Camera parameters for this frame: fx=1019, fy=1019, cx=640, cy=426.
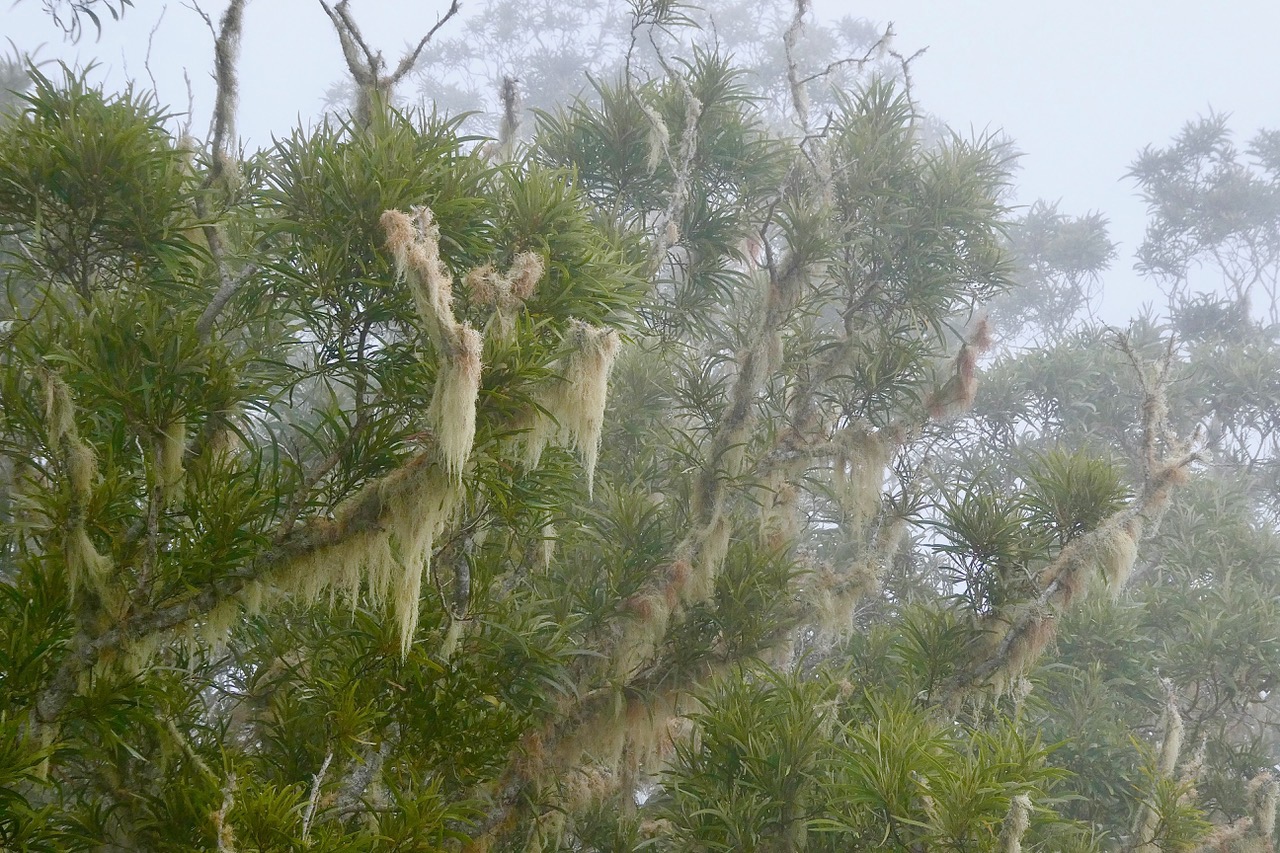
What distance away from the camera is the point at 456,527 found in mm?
2654

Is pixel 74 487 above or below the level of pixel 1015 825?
above

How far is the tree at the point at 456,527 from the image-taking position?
2.33 m

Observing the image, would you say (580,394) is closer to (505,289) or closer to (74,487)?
(505,289)

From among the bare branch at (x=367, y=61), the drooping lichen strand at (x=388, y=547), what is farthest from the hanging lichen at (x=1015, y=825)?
the bare branch at (x=367, y=61)

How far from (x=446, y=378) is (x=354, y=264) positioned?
61 centimetres

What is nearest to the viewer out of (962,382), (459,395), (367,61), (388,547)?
(459,395)

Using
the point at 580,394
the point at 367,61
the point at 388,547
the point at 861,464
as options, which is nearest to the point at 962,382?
the point at 861,464

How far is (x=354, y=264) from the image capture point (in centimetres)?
261

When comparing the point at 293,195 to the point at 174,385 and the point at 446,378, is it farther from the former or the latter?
the point at 446,378

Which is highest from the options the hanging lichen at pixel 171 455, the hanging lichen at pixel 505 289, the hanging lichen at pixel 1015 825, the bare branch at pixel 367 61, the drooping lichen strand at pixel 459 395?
the bare branch at pixel 367 61

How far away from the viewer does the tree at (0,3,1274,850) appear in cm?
233

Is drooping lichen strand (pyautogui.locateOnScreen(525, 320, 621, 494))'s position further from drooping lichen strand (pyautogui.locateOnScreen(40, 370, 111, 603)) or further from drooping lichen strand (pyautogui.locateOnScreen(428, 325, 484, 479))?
drooping lichen strand (pyautogui.locateOnScreen(40, 370, 111, 603))

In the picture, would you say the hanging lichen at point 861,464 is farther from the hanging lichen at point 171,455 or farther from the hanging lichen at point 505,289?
the hanging lichen at point 171,455

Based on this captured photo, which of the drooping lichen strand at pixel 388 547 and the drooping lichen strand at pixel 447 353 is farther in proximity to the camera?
the drooping lichen strand at pixel 388 547
